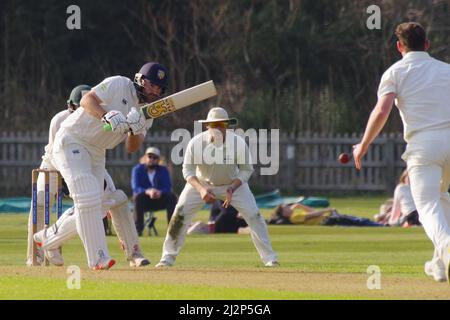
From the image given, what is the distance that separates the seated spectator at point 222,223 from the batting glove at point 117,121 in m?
10.1

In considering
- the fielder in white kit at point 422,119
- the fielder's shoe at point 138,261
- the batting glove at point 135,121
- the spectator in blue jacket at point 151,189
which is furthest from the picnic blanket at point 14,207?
the fielder in white kit at point 422,119

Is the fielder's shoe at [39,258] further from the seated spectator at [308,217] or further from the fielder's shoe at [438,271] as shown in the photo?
the seated spectator at [308,217]

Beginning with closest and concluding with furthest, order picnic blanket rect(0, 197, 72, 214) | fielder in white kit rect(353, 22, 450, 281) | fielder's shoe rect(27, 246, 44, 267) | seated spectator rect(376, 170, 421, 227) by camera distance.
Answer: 1. fielder in white kit rect(353, 22, 450, 281)
2. fielder's shoe rect(27, 246, 44, 267)
3. seated spectator rect(376, 170, 421, 227)
4. picnic blanket rect(0, 197, 72, 214)

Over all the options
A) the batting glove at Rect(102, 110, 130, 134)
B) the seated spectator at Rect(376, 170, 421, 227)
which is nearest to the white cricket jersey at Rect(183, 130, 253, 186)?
the batting glove at Rect(102, 110, 130, 134)

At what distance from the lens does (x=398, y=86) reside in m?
11.1

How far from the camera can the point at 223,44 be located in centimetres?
3806

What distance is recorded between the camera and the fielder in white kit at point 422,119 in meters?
10.9

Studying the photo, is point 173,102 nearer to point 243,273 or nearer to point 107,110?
point 107,110

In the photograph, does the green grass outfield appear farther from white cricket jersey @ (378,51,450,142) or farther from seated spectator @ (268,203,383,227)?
seated spectator @ (268,203,383,227)

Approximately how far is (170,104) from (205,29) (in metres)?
26.1

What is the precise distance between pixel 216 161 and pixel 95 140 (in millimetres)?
2717

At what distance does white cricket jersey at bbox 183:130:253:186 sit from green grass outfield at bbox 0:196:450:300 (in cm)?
100

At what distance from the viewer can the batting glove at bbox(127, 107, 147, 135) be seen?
1202 cm
